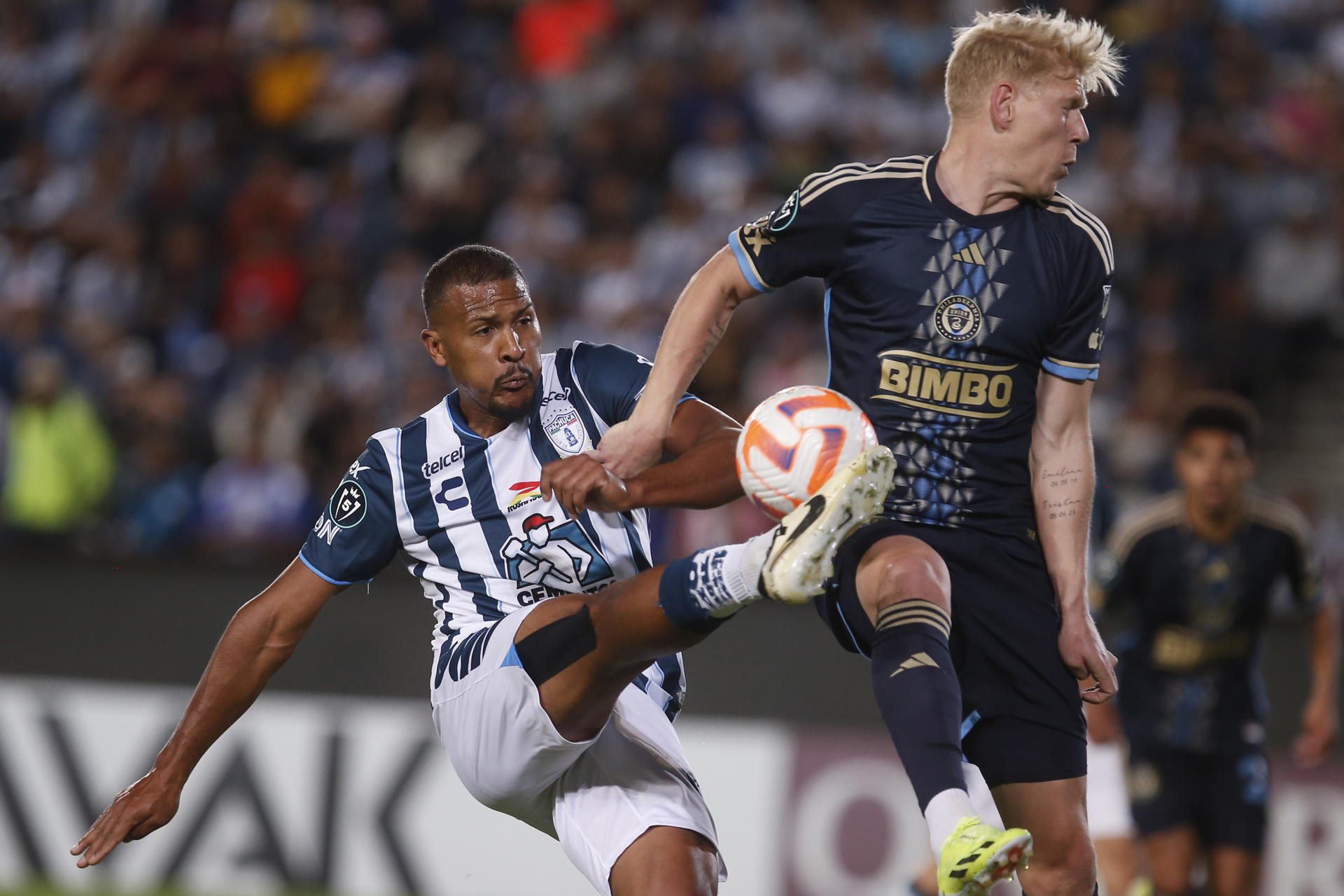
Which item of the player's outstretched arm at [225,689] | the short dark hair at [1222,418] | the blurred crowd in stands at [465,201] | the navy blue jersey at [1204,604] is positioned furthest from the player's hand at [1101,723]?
the player's outstretched arm at [225,689]

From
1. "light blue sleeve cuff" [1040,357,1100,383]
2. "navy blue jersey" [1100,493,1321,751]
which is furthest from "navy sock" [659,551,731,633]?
"navy blue jersey" [1100,493,1321,751]

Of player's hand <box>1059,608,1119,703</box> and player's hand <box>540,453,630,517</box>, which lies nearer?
player's hand <box>540,453,630,517</box>

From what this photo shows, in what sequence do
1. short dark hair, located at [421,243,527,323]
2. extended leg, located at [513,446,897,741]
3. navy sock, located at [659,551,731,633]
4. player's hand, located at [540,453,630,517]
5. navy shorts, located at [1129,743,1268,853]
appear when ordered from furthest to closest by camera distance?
1. navy shorts, located at [1129,743,1268,853]
2. short dark hair, located at [421,243,527,323]
3. player's hand, located at [540,453,630,517]
4. navy sock, located at [659,551,731,633]
5. extended leg, located at [513,446,897,741]

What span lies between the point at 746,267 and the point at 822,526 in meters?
0.81

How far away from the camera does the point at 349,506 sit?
14.4 ft

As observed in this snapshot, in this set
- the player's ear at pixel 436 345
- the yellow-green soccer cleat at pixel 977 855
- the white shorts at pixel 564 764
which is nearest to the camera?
the yellow-green soccer cleat at pixel 977 855

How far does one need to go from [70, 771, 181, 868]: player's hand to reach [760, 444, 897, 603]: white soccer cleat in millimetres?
1795

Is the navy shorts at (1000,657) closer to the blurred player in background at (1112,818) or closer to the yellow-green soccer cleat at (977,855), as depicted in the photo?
the yellow-green soccer cleat at (977,855)

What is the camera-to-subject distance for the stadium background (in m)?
7.73

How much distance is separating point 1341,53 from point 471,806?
688 cm

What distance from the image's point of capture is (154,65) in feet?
41.1

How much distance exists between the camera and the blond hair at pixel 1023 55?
3816 mm

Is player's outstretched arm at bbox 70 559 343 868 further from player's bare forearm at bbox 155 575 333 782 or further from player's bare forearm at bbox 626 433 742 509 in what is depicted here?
player's bare forearm at bbox 626 433 742 509

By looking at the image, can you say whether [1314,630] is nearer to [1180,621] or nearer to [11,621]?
[1180,621]
